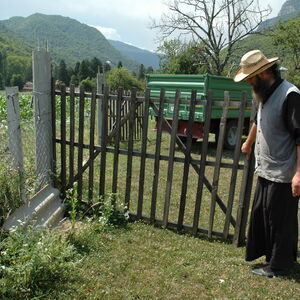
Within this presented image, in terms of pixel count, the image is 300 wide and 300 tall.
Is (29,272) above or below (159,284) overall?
above

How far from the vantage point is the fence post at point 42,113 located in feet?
15.1

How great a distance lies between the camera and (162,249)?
390cm

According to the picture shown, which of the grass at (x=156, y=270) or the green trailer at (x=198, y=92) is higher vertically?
the green trailer at (x=198, y=92)

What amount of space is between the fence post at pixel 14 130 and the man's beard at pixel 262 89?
270 centimetres

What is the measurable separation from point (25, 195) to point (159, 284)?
197cm

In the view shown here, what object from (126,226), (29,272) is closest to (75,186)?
(126,226)

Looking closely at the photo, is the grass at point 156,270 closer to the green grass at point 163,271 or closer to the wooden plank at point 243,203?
the green grass at point 163,271

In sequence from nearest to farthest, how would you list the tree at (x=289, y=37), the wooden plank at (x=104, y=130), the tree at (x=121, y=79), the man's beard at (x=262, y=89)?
the man's beard at (x=262, y=89) < the wooden plank at (x=104, y=130) < the tree at (x=289, y=37) < the tree at (x=121, y=79)

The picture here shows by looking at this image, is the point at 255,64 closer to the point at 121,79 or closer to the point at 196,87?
the point at 196,87

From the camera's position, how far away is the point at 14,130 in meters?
3.97

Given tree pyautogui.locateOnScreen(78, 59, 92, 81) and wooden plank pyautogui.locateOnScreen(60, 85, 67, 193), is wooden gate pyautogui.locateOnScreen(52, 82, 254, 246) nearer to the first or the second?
wooden plank pyautogui.locateOnScreen(60, 85, 67, 193)

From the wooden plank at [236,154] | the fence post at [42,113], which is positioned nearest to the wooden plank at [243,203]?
→ the wooden plank at [236,154]

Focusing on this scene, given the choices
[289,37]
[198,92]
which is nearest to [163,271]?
[198,92]

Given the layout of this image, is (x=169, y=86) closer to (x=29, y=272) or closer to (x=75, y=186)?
(x=75, y=186)
